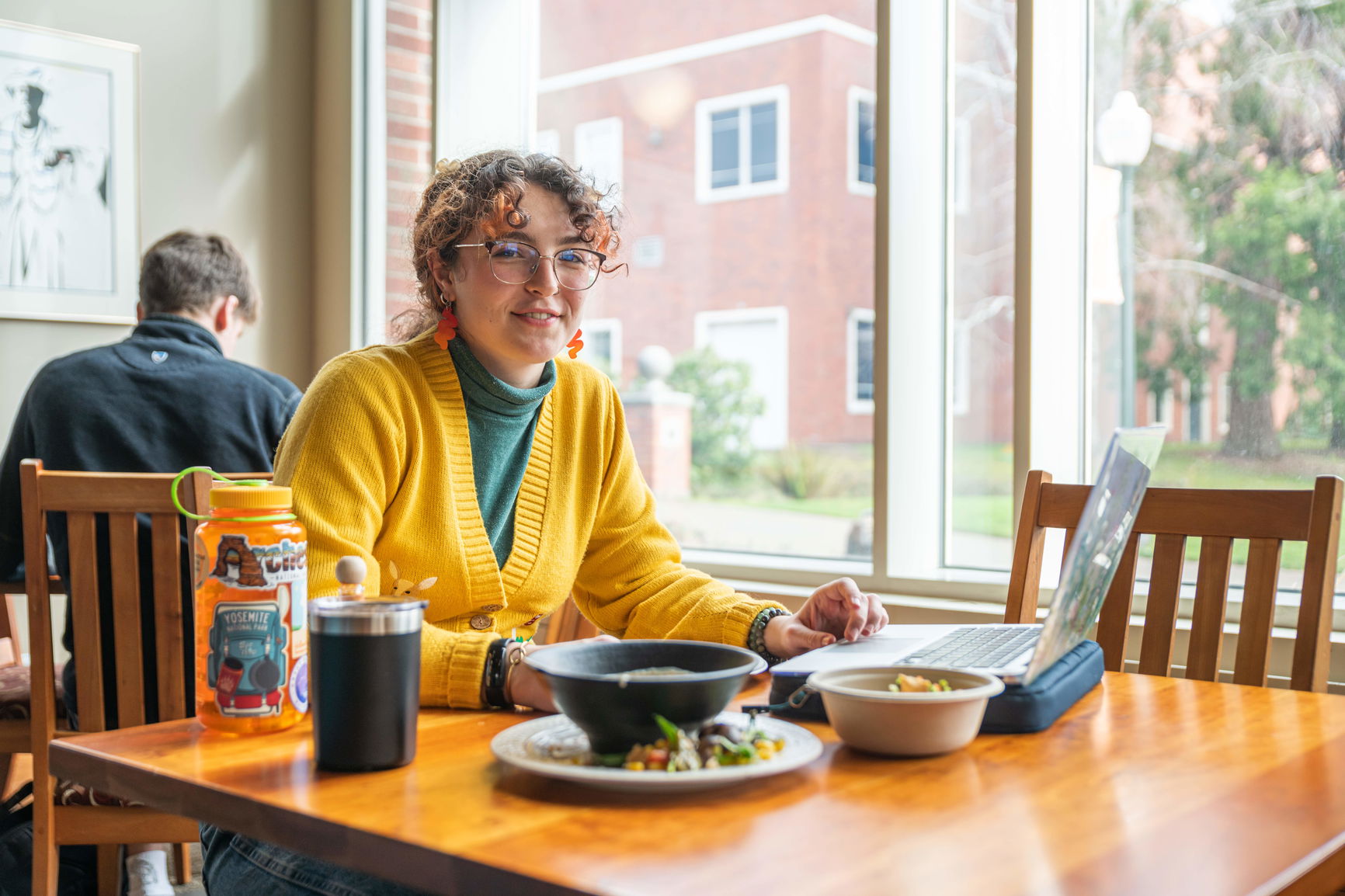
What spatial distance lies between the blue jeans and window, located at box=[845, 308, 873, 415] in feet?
6.32

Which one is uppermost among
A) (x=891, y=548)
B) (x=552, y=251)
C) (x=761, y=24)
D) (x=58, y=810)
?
(x=761, y=24)

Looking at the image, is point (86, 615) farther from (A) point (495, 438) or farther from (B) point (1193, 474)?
(B) point (1193, 474)

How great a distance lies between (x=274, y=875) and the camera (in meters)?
1.00

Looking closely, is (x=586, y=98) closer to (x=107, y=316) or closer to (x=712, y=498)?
(x=712, y=498)

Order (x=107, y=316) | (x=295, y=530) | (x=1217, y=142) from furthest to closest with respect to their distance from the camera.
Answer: (x=107, y=316) < (x=1217, y=142) < (x=295, y=530)

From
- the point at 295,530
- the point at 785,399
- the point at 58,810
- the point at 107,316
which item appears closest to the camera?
the point at 295,530

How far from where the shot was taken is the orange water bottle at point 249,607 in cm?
92

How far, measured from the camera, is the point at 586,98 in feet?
11.2

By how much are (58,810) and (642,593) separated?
3.30 feet

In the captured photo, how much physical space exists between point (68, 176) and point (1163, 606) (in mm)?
2976

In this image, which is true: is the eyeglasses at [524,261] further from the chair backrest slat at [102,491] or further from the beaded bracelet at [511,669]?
the chair backrest slat at [102,491]

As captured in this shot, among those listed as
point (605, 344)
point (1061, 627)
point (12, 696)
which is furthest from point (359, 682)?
point (605, 344)

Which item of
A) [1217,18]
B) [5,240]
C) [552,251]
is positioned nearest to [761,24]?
[1217,18]

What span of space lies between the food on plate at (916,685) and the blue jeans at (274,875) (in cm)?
41
